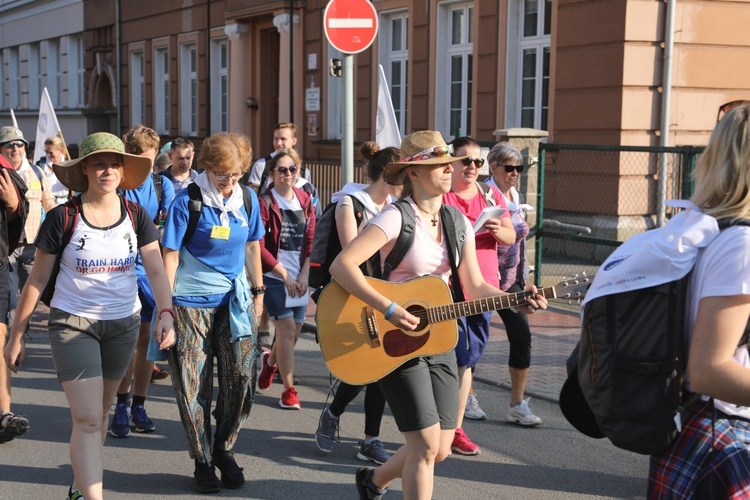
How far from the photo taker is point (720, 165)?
2562 mm

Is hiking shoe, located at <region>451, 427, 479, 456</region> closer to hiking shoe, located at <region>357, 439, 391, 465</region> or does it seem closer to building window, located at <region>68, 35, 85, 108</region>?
hiking shoe, located at <region>357, 439, 391, 465</region>

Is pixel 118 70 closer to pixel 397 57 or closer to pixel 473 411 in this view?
pixel 397 57

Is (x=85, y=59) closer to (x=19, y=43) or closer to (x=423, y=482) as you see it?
(x=19, y=43)

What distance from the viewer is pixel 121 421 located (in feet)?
20.0

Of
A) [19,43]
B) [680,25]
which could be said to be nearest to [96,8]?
[19,43]

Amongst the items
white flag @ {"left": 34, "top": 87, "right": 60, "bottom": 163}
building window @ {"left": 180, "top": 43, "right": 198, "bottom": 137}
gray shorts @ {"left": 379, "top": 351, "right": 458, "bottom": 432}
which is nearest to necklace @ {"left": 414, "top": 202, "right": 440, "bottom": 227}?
gray shorts @ {"left": 379, "top": 351, "right": 458, "bottom": 432}

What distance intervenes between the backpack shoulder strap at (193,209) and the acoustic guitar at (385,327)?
107 centimetres

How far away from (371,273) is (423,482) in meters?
0.92

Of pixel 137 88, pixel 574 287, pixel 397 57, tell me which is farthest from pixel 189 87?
pixel 574 287

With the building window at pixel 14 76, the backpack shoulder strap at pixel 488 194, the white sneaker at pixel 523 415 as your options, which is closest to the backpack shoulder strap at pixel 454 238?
the backpack shoulder strap at pixel 488 194

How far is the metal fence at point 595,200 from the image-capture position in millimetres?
11508

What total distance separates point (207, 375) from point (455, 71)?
1189cm

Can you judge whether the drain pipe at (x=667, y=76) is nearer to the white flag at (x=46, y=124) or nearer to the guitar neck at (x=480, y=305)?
the white flag at (x=46, y=124)

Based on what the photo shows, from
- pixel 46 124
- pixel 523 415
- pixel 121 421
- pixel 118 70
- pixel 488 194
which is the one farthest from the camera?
pixel 118 70
